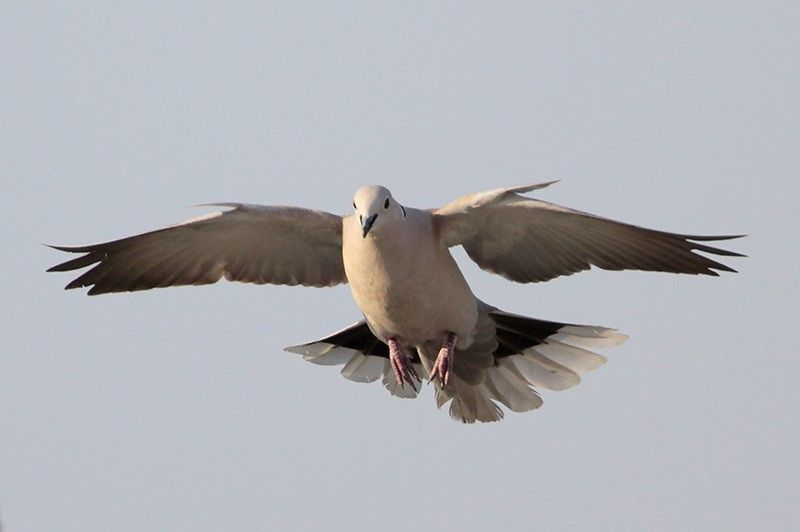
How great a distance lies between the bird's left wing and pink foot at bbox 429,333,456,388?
96cm

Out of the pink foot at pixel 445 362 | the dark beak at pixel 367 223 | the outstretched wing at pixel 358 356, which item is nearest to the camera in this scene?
the dark beak at pixel 367 223

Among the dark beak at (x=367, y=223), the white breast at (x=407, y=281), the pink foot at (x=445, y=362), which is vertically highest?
the dark beak at (x=367, y=223)

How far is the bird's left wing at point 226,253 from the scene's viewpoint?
1026 centimetres

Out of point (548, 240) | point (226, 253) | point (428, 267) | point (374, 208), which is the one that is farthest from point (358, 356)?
point (374, 208)

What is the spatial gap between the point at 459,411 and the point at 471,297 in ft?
4.13

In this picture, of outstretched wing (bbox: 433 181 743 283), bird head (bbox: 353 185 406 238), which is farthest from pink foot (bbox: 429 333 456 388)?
bird head (bbox: 353 185 406 238)

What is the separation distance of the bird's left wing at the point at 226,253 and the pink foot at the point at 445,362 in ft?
3.16

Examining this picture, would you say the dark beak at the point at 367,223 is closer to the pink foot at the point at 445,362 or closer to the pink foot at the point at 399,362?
the pink foot at the point at 399,362

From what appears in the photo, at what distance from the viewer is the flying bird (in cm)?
972

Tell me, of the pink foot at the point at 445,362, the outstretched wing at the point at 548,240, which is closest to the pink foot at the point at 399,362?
the pink foot at the point at 445,362

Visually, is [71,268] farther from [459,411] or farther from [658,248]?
[658,248]

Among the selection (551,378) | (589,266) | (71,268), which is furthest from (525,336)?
(71,268)

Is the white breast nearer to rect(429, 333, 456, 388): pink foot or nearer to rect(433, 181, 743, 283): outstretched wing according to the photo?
rect(429, 333, 456, 388): pink foot

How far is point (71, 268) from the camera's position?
1030cm
